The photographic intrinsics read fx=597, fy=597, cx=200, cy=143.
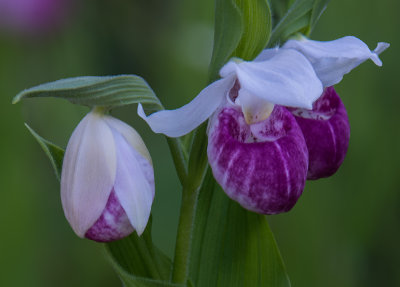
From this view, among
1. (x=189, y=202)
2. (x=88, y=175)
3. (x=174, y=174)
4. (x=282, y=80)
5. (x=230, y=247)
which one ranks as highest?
(x=282, y=80)

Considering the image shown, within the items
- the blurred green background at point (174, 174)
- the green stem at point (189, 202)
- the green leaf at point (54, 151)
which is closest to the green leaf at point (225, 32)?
the green stem at point (189, 202)

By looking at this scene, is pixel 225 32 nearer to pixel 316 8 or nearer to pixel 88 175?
pixel 316 8

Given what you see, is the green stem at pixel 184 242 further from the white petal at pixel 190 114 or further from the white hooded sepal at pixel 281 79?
the white hooded sepal at pixel 281 79

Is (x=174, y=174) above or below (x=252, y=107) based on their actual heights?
below

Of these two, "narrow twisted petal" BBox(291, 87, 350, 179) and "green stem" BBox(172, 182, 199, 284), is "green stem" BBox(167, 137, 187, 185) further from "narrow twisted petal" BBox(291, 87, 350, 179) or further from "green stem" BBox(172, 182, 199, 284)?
"narrow twisted petal" BBox(291, 87, 350, 179)

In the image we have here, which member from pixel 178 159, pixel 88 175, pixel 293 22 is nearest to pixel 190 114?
pixel 178 159

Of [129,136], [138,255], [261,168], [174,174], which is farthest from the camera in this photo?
[174,174]

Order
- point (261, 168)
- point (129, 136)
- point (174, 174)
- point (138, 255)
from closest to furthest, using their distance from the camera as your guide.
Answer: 1. point (261, 168)
2. point (129, 136)
3. point (138, 255)
4. point (174, 174)
